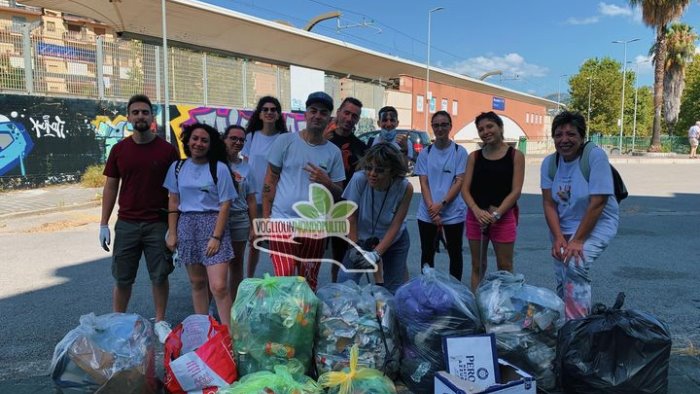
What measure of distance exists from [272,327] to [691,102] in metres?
61.5

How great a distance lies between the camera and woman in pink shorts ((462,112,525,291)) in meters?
4.00

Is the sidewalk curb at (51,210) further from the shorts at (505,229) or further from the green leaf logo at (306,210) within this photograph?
the shorts at (505,229)

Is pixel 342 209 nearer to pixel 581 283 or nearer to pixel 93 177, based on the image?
pixel 581 283

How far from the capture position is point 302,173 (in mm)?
3670

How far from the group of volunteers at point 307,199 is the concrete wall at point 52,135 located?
10.5 meters

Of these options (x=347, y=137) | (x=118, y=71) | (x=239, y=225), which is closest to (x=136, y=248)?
(x=239, y=225)

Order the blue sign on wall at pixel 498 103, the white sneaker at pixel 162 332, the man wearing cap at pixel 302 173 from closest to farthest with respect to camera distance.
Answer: the white sneaker at pixel 162 332 < the man wearing cap at pixel 302 173 < the blue sign on wall at pixel 498 103

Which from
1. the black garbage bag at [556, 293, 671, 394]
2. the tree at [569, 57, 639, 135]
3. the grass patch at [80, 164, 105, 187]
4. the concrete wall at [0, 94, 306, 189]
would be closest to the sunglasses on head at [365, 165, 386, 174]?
the black garbage bag at [556, 293, 671, 394]

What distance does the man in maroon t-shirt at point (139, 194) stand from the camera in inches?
148

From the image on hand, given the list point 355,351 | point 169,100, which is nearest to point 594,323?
point 355,351

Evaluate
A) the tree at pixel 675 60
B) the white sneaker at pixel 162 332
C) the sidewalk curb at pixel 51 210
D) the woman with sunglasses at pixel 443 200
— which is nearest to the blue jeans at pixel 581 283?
the woman with sunglasses at pixel 443 200

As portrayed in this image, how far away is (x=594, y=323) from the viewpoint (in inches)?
117

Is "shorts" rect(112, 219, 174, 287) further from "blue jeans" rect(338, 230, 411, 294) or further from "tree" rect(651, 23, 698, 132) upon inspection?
"tree" rect(651, 23, 698, 132)

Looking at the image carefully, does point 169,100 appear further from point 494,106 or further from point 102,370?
point 494,106
